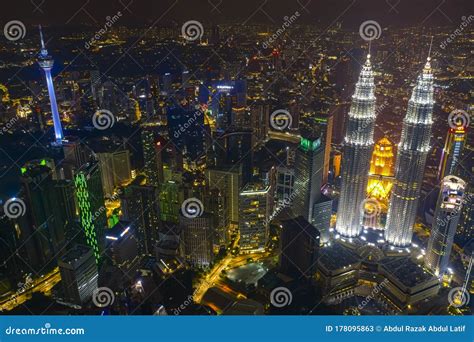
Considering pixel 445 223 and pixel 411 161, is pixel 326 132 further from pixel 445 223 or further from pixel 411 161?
pixel 445 223

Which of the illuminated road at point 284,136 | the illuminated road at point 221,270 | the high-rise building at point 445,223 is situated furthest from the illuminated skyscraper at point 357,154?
the illuminated road at point 284,136

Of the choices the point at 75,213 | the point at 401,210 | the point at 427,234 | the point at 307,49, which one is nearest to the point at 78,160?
the point at 75,213

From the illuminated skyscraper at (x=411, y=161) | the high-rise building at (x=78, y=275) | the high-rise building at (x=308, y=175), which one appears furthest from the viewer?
the high-rise building at (x=308, y=175)

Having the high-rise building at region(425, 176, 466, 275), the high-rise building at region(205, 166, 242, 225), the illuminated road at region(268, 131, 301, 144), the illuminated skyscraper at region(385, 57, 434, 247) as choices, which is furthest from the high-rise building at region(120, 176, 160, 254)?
the illuminated road at region(268, 131, 301, 144)

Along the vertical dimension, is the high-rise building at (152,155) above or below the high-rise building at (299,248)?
above

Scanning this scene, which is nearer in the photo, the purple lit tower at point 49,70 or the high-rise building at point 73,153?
the purple lit tower at point 49,70

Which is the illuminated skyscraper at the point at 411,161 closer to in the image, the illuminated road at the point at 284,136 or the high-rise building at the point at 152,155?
the illuminated road at the point at 284,136
